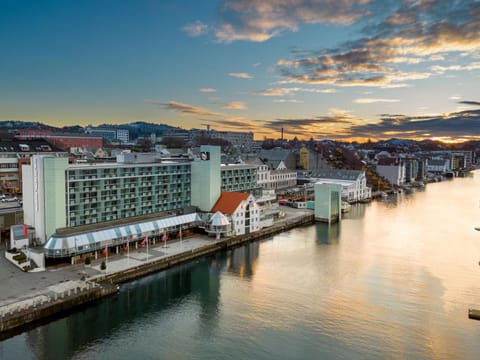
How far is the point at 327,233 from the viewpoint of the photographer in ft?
61.7

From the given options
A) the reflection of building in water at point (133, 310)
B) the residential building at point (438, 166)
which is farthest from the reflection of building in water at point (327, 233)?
the residential building at point (438, 166)

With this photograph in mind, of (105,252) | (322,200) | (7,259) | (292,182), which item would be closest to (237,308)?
→ (105,252)

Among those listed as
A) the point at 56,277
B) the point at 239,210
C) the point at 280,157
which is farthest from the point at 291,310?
the point at 280,157

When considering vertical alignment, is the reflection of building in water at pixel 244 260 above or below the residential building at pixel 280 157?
below

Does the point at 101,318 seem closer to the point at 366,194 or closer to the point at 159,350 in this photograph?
the point at 159,350

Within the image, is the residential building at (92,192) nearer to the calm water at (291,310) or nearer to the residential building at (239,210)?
→ the residential building at (239,210)

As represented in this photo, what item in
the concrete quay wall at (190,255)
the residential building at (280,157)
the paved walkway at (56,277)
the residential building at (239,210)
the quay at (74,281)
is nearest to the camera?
the quay at (74,281)

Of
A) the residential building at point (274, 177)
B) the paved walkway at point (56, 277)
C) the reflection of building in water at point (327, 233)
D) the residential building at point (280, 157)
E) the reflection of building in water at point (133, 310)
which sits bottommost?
the reflection of building in water at point (133, 310)

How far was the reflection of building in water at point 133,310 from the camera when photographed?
26.9 ft

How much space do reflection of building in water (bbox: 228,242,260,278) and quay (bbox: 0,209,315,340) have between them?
662mm

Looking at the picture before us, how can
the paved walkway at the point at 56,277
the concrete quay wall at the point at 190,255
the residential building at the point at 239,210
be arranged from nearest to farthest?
the paved walkway at the point at 56,277 < the concrete quay wall at the point at 190,255 < the residential building at the point at 239,210

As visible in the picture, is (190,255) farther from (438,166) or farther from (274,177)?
(438,166)

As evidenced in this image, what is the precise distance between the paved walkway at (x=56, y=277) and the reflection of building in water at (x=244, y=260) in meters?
1.53

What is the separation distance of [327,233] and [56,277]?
40.5 feet
